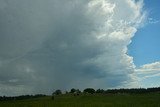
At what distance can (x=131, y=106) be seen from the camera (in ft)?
249

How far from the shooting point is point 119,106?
253 ft

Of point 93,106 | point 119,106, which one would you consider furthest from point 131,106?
point 93,106

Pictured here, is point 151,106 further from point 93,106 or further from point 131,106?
point 93,106

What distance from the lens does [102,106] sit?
251 ft

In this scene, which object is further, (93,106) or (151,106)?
(93,106)

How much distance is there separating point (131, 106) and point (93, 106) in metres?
9.57

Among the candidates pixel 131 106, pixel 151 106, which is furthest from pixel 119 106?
pixel 151 106

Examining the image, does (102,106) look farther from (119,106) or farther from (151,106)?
(151,106)

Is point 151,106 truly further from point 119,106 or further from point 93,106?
point 93,106

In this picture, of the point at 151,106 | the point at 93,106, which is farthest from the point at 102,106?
the point at 151,106

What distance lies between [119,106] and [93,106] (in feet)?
21.6

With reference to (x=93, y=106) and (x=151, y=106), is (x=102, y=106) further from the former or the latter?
(x=151, y=106)

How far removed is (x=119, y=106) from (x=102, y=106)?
14.4 ft

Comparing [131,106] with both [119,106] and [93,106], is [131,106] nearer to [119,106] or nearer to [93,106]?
[119,106]
